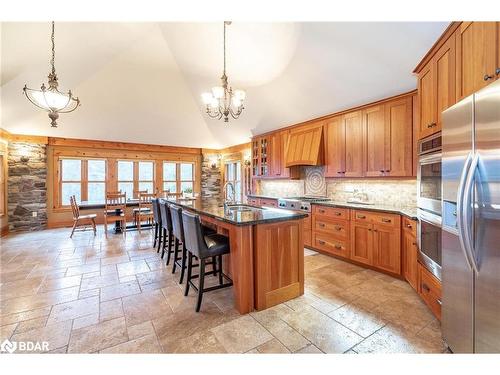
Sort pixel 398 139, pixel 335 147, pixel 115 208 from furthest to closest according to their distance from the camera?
pixel 115 208 → pixel 335 147 → pixel 398 139

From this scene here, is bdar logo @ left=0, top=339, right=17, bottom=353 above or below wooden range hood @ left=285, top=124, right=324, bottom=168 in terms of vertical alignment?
below

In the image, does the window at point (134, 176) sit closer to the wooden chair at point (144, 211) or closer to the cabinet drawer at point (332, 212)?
the wooden chair at point (144, 211)

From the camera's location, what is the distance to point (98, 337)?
188 cm

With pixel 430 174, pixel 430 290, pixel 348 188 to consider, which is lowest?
pixel 430 290

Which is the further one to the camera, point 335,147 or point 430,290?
point 335,147

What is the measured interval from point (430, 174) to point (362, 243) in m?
1.47

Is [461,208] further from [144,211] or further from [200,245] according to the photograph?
[144,211]

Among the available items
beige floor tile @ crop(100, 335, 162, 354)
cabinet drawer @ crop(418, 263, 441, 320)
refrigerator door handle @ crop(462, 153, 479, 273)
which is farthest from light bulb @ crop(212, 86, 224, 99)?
cabinet drawer @ crop(418, 263, 441, 320)

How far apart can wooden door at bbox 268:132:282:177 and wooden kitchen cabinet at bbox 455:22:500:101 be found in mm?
3873

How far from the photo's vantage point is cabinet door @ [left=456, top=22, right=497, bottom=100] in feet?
4.49

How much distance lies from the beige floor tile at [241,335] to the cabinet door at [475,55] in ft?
7.57

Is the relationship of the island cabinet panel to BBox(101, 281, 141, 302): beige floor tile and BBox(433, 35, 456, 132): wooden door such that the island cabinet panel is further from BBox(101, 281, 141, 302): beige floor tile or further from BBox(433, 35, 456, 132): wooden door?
BBox(433, 35, 456, 132): wooden door

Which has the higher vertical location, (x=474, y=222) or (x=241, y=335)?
(x=474, y=222)

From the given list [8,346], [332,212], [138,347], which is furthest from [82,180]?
[332,212]
